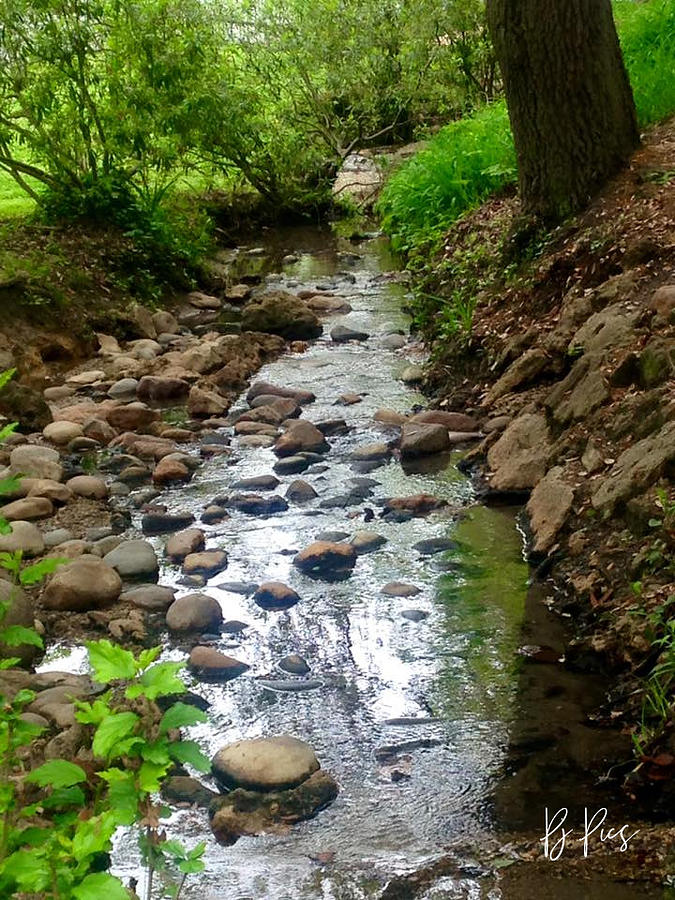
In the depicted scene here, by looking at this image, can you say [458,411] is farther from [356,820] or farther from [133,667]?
[133,667]

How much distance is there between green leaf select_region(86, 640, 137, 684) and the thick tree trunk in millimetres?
6214

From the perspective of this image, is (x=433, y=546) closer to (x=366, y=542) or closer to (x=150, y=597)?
(x=366, y=542)

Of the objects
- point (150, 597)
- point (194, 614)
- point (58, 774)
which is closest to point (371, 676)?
point (194, 614)

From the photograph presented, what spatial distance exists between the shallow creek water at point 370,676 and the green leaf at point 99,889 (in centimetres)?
129

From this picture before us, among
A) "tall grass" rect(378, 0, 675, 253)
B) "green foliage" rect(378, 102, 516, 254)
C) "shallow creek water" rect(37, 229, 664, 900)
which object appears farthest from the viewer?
"green foliage" rect(378, 102, 516, 254)

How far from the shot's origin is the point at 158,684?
5.93 ft

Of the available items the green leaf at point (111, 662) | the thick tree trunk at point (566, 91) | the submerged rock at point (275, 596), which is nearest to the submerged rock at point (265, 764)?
the submerged rock at point (275, 596)

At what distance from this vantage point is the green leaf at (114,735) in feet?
5.85

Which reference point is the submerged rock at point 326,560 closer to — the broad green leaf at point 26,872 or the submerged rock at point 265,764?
the submerged rock at point 265,764

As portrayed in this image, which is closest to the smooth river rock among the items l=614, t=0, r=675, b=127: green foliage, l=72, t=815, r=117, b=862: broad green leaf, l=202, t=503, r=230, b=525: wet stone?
l=202, t=503, r=230, b=525: wet stone

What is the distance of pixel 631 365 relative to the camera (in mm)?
5375

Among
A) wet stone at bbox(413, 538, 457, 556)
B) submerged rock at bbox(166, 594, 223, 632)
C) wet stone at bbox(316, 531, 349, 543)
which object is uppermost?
submerged rock at bbox(166, 594, 223, 632)

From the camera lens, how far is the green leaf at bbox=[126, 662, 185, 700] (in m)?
1.78

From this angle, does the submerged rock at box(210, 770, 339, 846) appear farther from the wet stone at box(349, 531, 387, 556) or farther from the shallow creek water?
the wet stone at box(349, 531, 387, 556)
